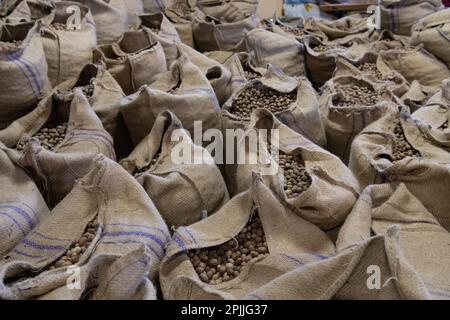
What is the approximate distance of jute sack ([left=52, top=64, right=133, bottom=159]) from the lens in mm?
1445

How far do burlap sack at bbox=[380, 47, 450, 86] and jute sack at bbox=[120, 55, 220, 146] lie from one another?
932mm

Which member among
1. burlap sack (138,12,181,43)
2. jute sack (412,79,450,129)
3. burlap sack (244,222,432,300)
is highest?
burlap sack (244,222,432,300)

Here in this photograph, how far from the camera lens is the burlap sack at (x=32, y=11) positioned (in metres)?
1.72

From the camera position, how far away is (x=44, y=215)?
3.68 ft

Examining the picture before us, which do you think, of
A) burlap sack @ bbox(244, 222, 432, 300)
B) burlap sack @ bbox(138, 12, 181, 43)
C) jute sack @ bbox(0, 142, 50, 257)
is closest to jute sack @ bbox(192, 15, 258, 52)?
burlap sack @ bbox(138, 12, 181, 43)

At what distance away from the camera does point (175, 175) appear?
1.16 meters

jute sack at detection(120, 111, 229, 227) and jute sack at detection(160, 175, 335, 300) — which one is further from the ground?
jute sack at detection(160, 175, 335, 300)

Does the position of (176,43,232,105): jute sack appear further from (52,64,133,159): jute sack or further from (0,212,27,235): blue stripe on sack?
(0,212,27,235): blue stripe on sack

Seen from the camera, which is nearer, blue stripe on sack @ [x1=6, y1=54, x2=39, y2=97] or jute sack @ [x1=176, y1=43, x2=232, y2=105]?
blue stripe on sack @ [x1=6, y1=54, x2=39, y2=97]

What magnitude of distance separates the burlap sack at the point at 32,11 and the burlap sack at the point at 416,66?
4.45 feet

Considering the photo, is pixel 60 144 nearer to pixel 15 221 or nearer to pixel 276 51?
pixel 15 221

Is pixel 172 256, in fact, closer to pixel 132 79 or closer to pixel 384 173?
pixel 384 173

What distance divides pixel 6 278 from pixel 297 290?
0.49 metres

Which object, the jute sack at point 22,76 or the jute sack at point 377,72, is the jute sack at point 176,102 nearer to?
the jute sack at point 22,76
